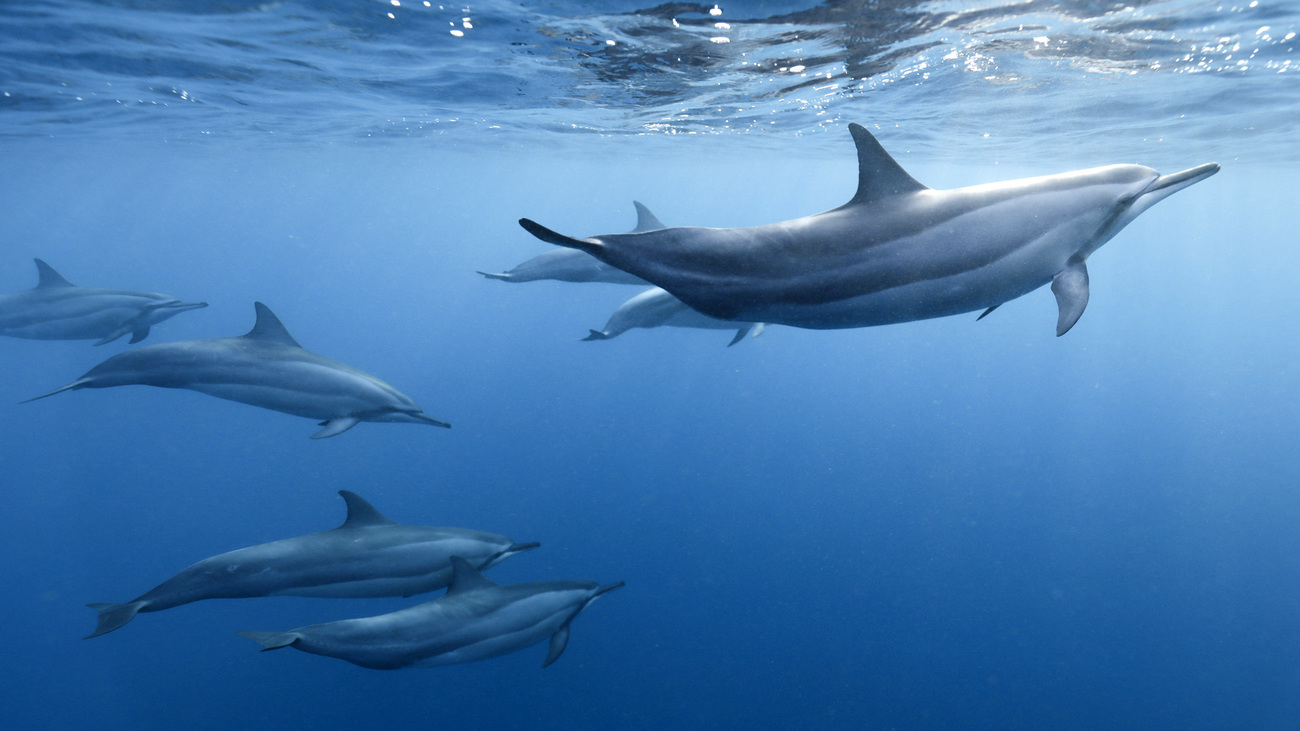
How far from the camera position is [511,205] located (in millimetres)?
74125

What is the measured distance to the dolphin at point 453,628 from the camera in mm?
5297

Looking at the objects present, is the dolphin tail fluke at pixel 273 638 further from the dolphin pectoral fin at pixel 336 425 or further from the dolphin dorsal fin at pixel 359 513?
the dolphin pectoral fin at pixel 336 425

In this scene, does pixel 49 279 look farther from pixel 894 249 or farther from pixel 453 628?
pixel 894 249

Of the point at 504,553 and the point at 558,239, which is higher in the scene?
the point at 558,239

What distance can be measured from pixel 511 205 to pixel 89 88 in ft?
201

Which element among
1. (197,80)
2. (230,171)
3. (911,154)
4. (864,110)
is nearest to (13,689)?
(197,80)

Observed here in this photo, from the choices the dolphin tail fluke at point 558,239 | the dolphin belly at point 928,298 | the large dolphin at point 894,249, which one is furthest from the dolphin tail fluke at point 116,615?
the dolphin belly at point 928,298

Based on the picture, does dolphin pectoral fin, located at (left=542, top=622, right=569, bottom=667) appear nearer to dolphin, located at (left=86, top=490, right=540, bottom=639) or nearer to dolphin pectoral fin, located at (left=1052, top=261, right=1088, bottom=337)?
dolphin, located at (left=86, top=490, right=540, bottom=639)

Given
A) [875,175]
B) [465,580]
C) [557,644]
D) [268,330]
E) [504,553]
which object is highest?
[875,175]

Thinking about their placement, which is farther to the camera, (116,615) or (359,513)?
(359,513)

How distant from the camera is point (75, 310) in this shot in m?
9.46

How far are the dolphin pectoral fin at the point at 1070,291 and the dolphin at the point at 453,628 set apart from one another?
15.3 ft

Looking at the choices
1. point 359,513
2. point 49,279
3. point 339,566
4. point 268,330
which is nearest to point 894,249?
point 339,566

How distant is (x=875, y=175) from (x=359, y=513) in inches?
211
